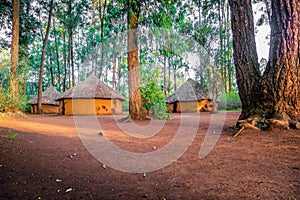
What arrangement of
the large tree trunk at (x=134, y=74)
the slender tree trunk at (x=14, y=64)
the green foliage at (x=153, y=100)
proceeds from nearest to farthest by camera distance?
the large tree trunk at (x=134, y=74)
the slender tree trunk at (x=14, y=64)
the green foliage at (x=153, y=100)

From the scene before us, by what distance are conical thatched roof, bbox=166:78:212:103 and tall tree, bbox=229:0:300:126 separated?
18.6 metres

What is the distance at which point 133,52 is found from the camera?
33.8 ft

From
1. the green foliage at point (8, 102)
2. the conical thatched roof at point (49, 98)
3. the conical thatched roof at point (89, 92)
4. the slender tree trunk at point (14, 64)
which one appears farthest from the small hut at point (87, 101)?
the green foliage at point (8, 102)

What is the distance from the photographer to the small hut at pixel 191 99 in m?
Result: 23.9

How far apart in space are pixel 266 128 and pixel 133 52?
721 cm

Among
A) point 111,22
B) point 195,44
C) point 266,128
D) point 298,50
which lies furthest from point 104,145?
point 195,44

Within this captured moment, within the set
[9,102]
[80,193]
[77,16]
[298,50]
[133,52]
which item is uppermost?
[77,16]

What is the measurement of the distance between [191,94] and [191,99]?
790 mm

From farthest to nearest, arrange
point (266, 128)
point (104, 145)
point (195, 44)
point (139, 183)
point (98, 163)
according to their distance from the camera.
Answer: point (195, 44) < point (266, 128) < point (104, 145) < point (98, 163) < point (139, 183)

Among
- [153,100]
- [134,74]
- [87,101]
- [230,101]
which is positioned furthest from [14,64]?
[230,101]

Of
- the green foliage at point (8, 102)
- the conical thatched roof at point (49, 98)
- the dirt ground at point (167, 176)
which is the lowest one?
the dirt ground at point (167, 176)

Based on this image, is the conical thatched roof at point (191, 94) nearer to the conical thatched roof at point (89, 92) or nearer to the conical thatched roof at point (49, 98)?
the conical thatched roof at point (89, 92)

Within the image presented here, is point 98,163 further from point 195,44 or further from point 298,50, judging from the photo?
point 195,44

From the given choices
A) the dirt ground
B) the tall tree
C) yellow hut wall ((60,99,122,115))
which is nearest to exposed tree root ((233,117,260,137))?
the tall tree
